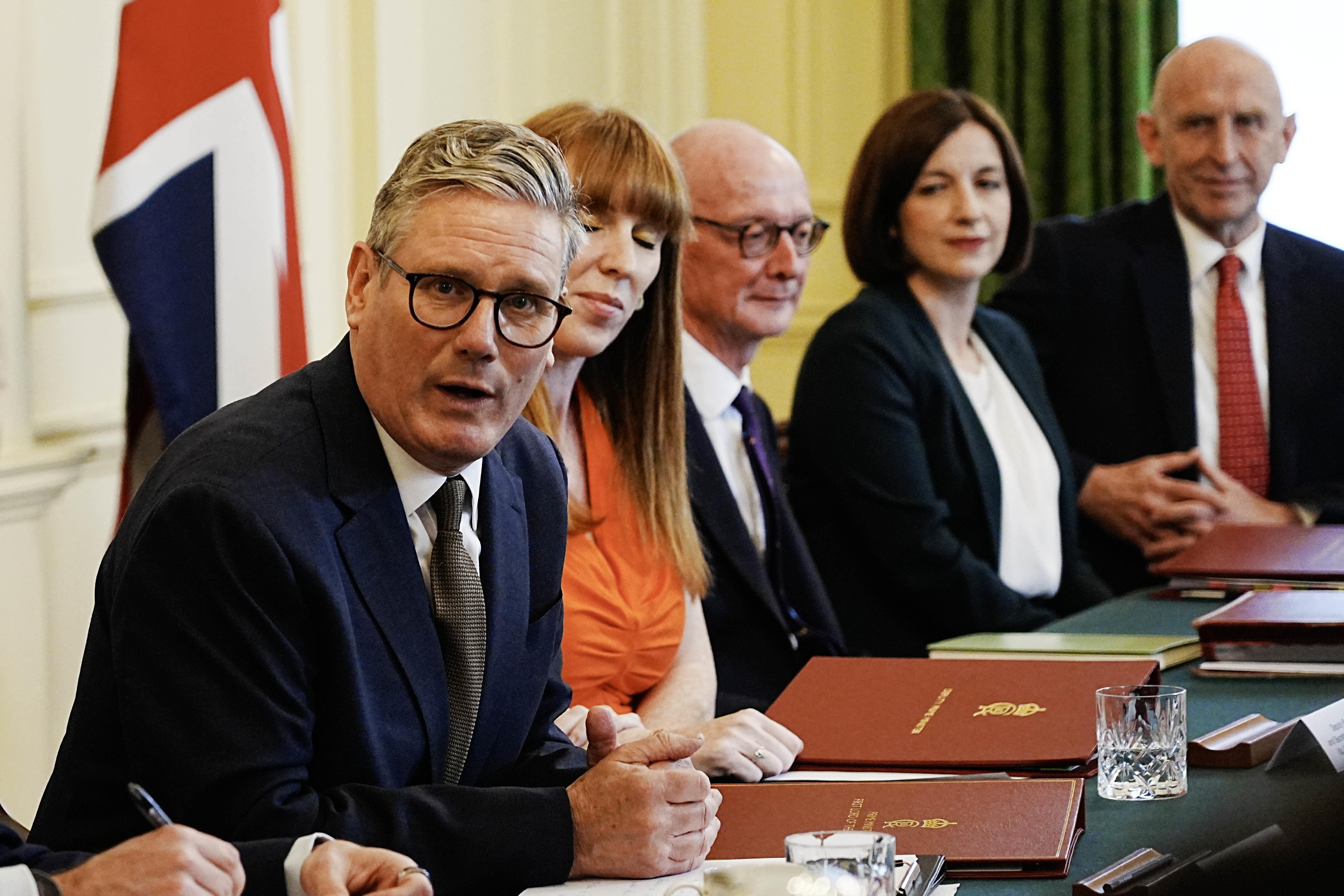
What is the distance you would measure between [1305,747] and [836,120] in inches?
157

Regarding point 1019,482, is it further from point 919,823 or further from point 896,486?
point 919,823

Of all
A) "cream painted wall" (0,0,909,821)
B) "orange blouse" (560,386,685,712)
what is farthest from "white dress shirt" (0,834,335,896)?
"cream painted wall" (0,0,909,821)

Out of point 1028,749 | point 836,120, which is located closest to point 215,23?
point 1028,749

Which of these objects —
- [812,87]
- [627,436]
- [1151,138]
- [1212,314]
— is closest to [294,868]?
[627,436]

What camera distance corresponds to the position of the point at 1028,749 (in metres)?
1.69

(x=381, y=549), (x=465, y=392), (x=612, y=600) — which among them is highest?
(x=465, y=392)

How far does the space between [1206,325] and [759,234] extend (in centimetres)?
133

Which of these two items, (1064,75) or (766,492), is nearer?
(766,492)

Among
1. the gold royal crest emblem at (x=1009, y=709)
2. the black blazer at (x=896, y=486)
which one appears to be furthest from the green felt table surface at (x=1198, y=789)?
the black blazer at (x=896, y=486)

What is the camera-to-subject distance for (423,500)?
1.52 metres

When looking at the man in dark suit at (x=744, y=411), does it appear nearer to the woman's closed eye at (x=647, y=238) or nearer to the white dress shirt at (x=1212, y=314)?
the woman's closed eye at (x=647, y=238)

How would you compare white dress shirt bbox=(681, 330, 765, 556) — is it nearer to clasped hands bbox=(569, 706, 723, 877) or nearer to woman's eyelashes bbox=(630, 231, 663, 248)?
woman's eyelashes bbox=(630, 231, 663, 248)

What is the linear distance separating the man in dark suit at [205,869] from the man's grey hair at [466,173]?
1.78ft

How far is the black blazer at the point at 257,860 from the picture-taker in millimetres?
1235
